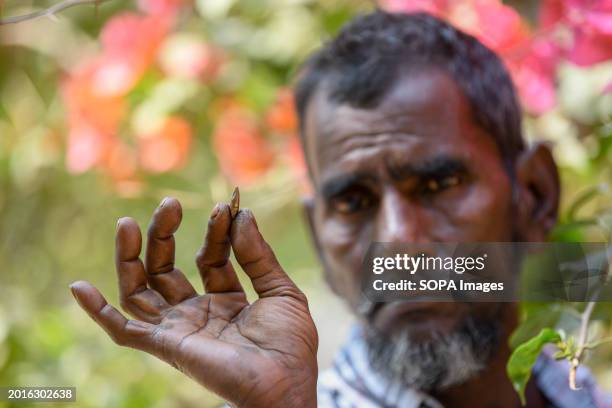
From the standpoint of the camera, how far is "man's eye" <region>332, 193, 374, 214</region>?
1.21m

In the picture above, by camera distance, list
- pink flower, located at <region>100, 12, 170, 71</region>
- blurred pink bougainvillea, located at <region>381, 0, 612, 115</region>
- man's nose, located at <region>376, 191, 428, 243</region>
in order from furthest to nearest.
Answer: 1. pink flower, located at <region>100, 12, 170, 71</region>
2. blurred pink bougainvillea, located at <region>381, 0, 612, 115</region>
3. man's nose, located at <region>376, 191, 428, 243</region>

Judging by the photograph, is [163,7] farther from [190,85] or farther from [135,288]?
[135,288]

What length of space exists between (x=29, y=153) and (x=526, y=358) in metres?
1.44

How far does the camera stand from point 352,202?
1220 millimetres

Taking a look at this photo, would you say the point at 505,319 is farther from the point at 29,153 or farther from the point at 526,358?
the point at 29,153

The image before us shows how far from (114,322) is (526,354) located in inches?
14.8

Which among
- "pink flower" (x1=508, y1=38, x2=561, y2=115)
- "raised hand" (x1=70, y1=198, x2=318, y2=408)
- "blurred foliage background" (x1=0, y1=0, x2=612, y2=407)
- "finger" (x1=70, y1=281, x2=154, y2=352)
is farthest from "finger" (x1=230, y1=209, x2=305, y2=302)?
"pink flower" (x1=508, y1=38, x2=561, y2=115)

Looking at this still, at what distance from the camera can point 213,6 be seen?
4.39 feet

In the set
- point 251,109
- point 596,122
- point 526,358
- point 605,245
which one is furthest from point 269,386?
point 251,109

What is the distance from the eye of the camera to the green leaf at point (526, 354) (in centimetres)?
77

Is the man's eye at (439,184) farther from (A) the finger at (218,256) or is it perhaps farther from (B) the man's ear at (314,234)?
(A) the finger at (218,256)

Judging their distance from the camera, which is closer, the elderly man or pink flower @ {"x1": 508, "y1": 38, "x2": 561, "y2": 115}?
the elderly man

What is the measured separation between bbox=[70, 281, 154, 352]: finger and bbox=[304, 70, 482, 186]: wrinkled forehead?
1.81 ft

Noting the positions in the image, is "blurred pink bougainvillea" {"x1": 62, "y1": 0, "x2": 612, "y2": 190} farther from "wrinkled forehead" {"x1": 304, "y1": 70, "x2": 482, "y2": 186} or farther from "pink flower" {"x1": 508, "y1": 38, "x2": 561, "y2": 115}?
"wrinkled forehead" {"x1": 304, "y1": 70, "x2": 482, "y2": 186}
